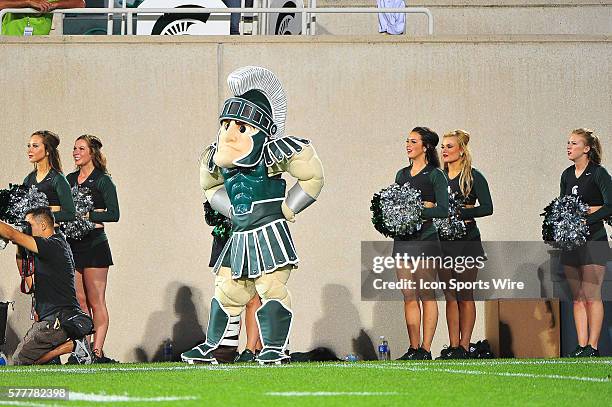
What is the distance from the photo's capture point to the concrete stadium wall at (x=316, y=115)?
1171 centimetres

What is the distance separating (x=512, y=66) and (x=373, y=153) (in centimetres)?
156

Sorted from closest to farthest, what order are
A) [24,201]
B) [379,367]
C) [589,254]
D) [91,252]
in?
[379,367], [589,254], [24,201], [91,252]

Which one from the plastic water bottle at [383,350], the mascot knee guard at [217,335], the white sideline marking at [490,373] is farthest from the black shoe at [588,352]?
the mascot knee guard at [217,335]

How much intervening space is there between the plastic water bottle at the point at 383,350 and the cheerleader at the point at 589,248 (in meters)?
2.10

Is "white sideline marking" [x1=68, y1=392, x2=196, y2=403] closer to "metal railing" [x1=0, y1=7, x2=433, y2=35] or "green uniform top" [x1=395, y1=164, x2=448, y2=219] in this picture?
"green uniform top" [x1=395, y1=164, x2=448, y2=219]

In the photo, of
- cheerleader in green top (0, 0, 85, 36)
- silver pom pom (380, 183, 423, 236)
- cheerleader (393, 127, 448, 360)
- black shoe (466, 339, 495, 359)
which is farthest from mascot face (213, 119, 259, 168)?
cheerleader in green top (0, 0, 85, 36)

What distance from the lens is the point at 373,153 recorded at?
11773 millimetres

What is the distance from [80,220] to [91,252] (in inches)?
12.6

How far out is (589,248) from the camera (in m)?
9.73

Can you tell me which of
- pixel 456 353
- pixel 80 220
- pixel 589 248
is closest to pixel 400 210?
pixel 456 353

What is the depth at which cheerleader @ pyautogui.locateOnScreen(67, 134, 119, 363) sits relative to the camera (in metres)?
10.5

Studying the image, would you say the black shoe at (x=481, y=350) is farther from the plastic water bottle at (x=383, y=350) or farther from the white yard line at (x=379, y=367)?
the white yard line at (x=379, y=367)

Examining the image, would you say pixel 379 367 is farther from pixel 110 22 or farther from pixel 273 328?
pixel 110 22

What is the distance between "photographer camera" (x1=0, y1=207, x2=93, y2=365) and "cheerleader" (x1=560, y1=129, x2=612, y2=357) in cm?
379
